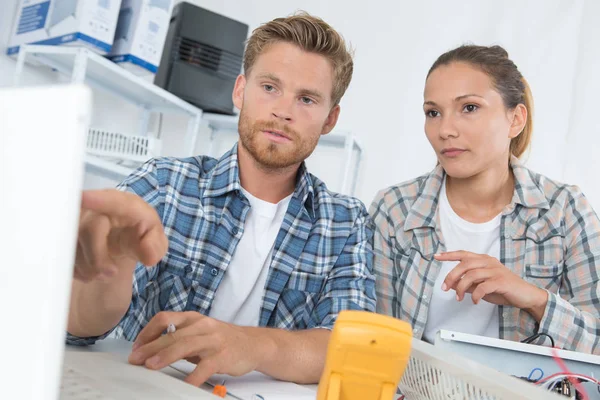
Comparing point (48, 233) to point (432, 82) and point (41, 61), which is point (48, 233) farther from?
point (41, 61)

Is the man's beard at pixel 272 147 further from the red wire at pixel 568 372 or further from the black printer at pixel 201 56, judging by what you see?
the black printer at pixel 201 56

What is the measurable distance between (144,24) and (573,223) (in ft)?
5.11

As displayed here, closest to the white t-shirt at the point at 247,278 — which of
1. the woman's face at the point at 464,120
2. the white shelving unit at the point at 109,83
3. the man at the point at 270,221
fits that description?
the man at the point at 270,221

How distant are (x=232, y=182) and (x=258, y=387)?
483mm

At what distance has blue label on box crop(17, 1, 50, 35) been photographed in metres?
2.20

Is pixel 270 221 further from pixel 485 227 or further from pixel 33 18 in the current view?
pixel 33 18

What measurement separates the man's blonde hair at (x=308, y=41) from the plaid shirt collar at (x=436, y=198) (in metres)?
0.33

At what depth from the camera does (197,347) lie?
806 mm

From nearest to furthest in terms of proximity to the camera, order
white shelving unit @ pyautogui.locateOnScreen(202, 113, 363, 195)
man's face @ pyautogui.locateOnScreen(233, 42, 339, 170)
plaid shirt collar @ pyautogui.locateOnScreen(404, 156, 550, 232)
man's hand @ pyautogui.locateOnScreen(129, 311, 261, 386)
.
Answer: man's hand @ pyautogui.locateOnScreen(129, 311, 261, 386), man's face @ pyautogui.locateOnScreen(233, 42, 339, 170), plaid shirt collar @ pyautogui.locateOnScreen(404, 156, 550, 232), white shelving unit @ pyautogui.locateOnScreen(202, 113, 363, 195)

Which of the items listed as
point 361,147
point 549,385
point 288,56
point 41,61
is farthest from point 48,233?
point 361,147

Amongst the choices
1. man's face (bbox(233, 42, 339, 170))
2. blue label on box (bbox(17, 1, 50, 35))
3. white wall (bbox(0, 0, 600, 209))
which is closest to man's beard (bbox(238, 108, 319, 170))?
man's face (bbox(233, 42, 339, 170))

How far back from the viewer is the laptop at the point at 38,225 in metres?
0.30

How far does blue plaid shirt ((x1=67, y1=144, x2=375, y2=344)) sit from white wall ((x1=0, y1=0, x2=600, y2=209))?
1.68m

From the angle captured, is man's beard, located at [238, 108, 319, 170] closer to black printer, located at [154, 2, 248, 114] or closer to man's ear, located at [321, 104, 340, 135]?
man's ear, located at [321, 104, 340, 135]
